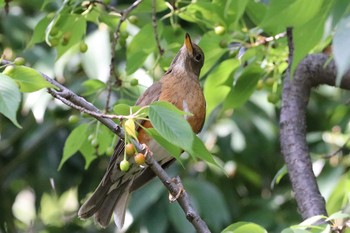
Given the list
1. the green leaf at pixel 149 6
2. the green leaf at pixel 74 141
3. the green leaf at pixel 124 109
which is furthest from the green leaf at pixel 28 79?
the green leaf at pixel 149 6

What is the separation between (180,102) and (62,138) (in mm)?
1976

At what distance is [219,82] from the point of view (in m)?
3.87

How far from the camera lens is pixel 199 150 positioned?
273cm

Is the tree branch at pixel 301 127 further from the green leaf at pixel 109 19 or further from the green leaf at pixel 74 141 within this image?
the green leaf at pixel 74 141

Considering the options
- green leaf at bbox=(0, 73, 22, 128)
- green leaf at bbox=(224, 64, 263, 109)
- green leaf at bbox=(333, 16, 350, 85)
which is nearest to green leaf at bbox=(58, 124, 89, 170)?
green leaf at bbox=(224, 64, 263, 109)

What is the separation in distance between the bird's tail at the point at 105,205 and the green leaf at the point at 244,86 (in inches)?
29.1

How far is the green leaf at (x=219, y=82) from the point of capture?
382cm

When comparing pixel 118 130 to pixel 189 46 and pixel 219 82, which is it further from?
pixel 189 46

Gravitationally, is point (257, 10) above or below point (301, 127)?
above

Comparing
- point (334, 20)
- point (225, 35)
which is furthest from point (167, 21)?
→ point (334, 20)

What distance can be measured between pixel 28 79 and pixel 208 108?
1.47 metres

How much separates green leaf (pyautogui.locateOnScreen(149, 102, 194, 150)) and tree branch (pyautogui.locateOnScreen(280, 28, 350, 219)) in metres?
1.23

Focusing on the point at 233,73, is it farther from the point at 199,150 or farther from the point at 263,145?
the point at 263,145

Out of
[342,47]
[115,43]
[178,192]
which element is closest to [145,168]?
[115,43]
